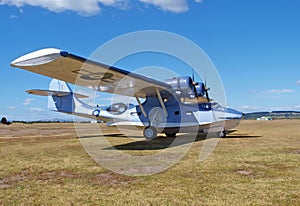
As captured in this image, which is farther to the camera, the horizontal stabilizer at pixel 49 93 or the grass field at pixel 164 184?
the horizontal stabilizer at pixel 49 93

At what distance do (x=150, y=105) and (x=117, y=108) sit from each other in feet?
9.03

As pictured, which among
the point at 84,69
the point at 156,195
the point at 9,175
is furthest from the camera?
the point at 84,69

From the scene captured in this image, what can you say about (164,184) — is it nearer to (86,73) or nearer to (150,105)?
(86,73)

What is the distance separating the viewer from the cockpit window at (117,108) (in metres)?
19.8

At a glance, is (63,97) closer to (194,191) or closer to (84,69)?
(84,69)

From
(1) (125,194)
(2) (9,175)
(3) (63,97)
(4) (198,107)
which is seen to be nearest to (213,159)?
(1) (125,194)

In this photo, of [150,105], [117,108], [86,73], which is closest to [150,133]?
[150,105]

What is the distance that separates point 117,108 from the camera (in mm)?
20016

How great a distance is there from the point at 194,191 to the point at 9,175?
16.4 feet

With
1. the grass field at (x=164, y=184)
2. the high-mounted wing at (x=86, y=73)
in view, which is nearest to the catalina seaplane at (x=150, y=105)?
the high-mounted wing at (x=86, y=73)

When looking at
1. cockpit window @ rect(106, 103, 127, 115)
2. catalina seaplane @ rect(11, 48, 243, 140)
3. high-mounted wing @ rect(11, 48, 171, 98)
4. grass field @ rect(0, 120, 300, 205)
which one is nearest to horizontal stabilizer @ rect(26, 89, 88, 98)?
catalina seaplane @ rect(11, 48, 243, 140)

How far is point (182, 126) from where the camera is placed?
17.8 m

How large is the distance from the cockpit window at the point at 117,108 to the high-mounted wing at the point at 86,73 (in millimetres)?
1685

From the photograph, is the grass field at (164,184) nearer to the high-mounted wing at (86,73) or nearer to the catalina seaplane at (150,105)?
the high-mounted wing at (86,73)
